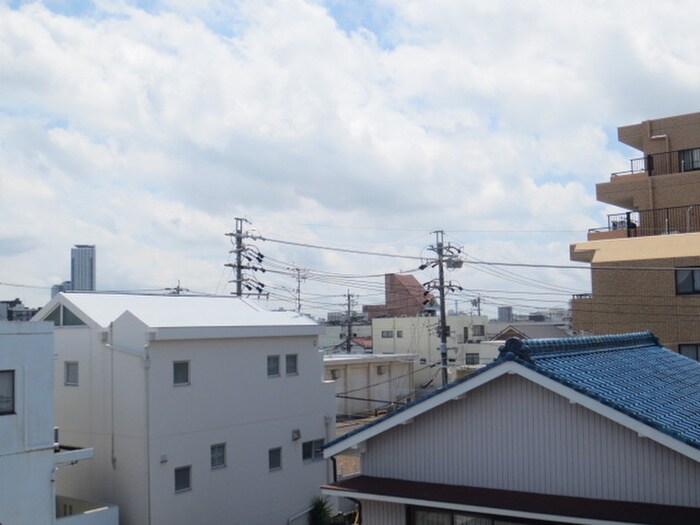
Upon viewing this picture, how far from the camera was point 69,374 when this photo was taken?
22906 mm

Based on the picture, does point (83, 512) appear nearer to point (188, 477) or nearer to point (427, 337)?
point (188, 477)

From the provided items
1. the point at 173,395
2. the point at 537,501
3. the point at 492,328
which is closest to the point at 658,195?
the point at 173,395

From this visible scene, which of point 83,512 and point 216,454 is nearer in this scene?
point 83,512

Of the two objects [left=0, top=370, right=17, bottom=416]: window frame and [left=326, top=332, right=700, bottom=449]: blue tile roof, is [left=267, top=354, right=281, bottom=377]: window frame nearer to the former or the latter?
[left=0, top=370, right=17, bottom=416]: window frame

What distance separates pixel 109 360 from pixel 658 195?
26870 millimetres

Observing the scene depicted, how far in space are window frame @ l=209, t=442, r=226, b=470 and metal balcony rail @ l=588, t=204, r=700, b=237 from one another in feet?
74.6

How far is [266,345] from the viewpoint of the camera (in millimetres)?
24359

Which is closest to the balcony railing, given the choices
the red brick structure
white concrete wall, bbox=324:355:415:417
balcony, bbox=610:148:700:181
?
balcony, bbox=610:148:700:181

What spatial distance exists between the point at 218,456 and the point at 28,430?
636cm

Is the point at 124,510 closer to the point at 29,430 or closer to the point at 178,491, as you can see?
the point at 178,491

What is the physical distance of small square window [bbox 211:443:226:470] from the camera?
73.4 feet

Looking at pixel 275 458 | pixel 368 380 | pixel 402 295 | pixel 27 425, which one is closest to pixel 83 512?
pixel 27 425

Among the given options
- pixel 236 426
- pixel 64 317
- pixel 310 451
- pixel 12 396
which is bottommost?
pixel 310 451

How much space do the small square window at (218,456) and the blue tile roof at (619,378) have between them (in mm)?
9981
